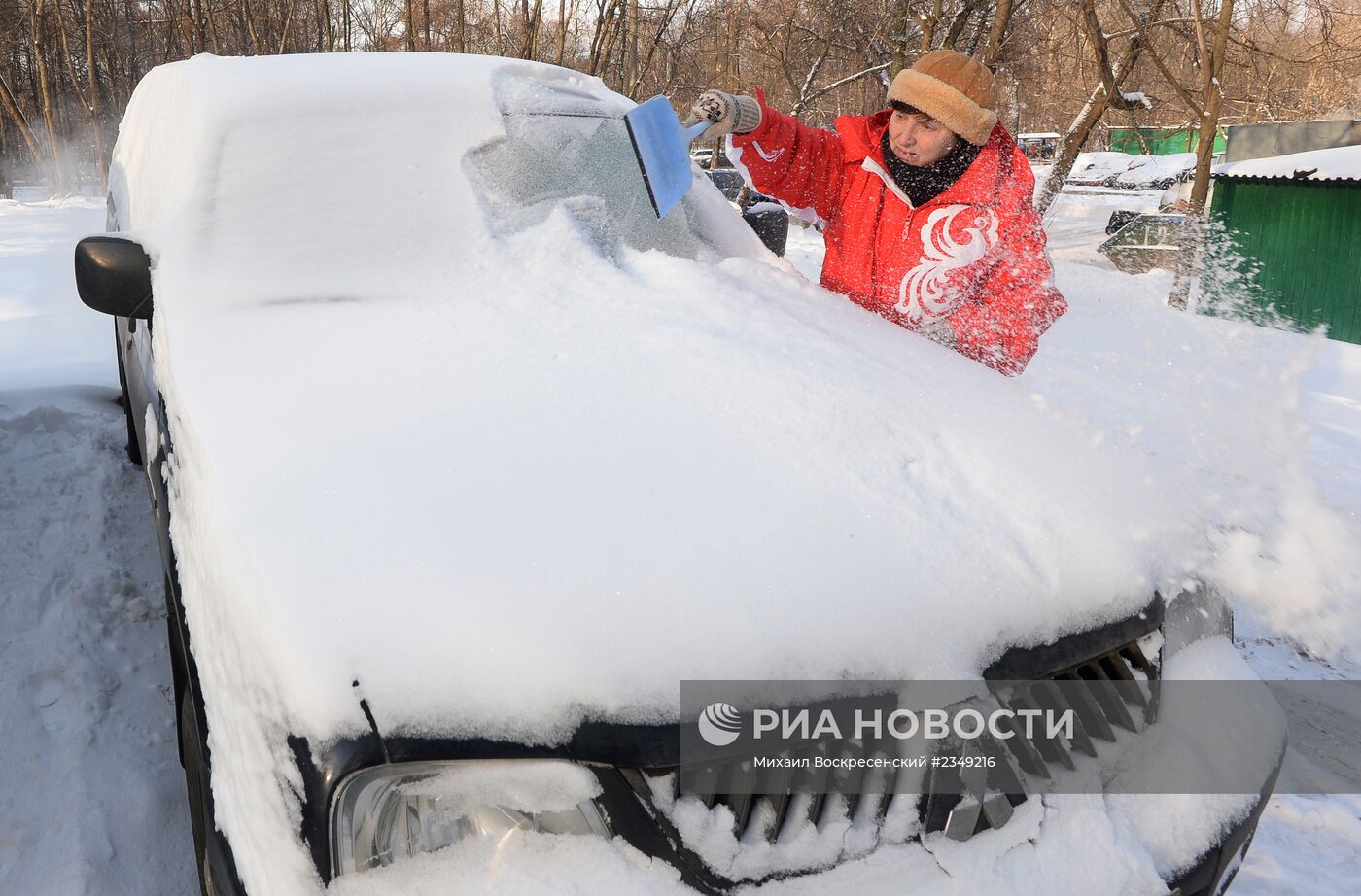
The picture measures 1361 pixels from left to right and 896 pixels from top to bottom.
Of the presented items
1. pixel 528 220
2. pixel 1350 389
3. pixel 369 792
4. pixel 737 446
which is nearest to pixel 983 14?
pixel 1350 389

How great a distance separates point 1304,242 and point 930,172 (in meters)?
9.68

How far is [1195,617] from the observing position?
163 cm

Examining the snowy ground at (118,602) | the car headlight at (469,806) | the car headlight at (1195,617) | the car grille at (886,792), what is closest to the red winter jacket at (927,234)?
the snowy ground at (118,602)

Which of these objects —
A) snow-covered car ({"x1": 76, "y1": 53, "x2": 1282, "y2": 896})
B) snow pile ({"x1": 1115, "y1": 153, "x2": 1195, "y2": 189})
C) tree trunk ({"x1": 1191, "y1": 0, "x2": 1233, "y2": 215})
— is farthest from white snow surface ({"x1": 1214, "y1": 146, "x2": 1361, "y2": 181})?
snow pile ({"x1": 1115, "y1": 153, "x2": 1195, "y2": 189})

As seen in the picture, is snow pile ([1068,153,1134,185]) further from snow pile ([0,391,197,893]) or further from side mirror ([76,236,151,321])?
side mirror ([76,236,151,321])

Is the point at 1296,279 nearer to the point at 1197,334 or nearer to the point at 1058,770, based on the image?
the point at 1197,334

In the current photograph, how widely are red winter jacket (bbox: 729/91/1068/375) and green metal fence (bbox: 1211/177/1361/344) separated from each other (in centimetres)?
916

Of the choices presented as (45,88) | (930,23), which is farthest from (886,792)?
(45,88)

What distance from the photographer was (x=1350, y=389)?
19.1ft

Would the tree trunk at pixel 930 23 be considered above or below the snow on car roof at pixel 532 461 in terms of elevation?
above

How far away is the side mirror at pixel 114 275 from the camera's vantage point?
1969 millimetres

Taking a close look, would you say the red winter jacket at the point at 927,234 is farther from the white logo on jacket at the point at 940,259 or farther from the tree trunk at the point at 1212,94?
the tree trunk at the point at 1212,94

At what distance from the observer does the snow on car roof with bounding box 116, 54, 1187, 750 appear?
1143mm

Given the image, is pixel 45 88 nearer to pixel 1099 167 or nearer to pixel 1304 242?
pixel 1304 242
